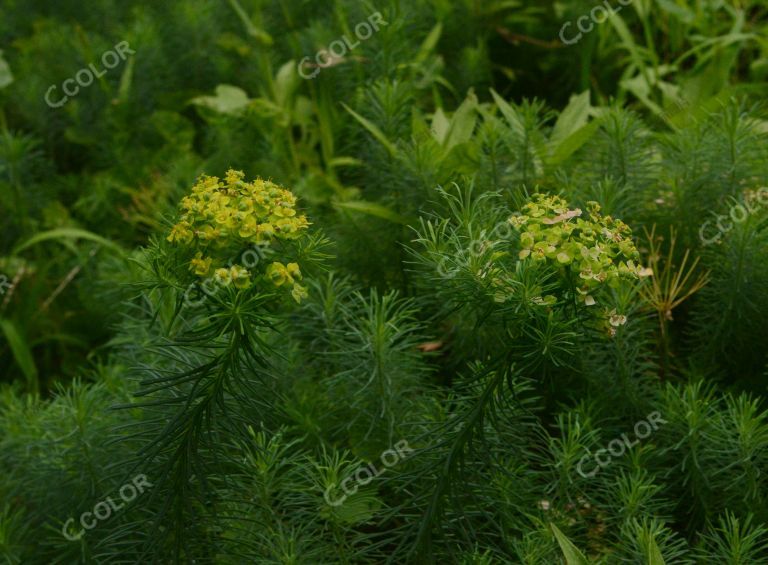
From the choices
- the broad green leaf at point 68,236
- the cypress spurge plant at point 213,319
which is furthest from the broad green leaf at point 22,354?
the cypress spurge plant at point 213,319

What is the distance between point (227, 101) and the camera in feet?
10.1

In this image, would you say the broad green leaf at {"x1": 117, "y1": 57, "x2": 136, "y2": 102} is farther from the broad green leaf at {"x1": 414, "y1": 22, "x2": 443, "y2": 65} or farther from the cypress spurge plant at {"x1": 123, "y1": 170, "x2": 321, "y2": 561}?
the cypress spurge plant at {"x1": 123, "y1": 170, "x2": 321, "y2": 561}

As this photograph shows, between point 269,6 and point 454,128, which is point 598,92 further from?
point 269,6

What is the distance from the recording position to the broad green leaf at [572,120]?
255cm

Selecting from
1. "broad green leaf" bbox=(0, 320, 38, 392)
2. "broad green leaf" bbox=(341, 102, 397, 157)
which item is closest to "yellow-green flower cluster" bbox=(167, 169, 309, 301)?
"broad green leaf" bbox=(341, 102, 397, 157)

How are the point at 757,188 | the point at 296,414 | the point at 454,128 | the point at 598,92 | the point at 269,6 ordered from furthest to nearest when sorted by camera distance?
1. the point at 269,6
2. the point at 598,92
3. the point at 454,128
4. the point at 757,188
5. the point at 296,414

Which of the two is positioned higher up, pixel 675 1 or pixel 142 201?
pixel 142 201

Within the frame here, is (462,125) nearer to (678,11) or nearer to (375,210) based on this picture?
(375,210)

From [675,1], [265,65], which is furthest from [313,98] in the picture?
[675,1]

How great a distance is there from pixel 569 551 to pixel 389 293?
916 millimetres

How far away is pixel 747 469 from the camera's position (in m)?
1.85

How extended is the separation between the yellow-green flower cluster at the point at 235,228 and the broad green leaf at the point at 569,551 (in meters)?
0.66

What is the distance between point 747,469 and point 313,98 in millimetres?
1851

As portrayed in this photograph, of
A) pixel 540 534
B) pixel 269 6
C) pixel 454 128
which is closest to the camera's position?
pixel 540 534
